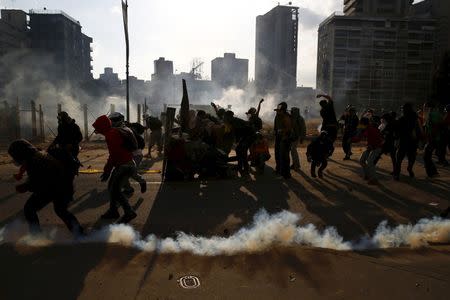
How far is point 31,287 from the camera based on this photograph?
153 inches

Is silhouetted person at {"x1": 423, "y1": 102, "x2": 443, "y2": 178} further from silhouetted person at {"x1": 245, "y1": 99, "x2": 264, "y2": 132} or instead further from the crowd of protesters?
silhouetted person at {"x1": 245, "y1": 99, "x2": 264, "y2": 132}

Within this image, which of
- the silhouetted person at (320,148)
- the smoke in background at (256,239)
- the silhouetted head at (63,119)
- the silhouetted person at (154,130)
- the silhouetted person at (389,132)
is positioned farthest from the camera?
the silhouetted person at (154,130)

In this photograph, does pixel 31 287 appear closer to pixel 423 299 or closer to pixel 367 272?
pixel 367 272

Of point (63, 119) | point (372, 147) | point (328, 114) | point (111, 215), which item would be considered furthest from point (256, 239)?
point (328, 114)

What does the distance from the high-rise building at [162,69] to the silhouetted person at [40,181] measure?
366 ft

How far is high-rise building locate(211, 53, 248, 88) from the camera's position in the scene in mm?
124812

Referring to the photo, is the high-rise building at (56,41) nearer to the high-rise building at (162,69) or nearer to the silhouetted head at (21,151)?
the high-rise building at (162,69)

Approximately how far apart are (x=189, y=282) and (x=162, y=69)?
383 ft

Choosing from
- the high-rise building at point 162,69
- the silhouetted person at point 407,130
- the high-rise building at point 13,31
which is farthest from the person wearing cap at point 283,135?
the high-rise building at point 162,69

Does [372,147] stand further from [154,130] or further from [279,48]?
[279,48]

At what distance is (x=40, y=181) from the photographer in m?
4.93

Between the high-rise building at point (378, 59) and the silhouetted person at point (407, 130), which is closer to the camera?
the silhouetted person at point (407, 130)

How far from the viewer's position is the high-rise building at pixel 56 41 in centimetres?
7744

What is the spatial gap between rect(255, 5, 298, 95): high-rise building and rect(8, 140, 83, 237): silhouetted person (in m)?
120
